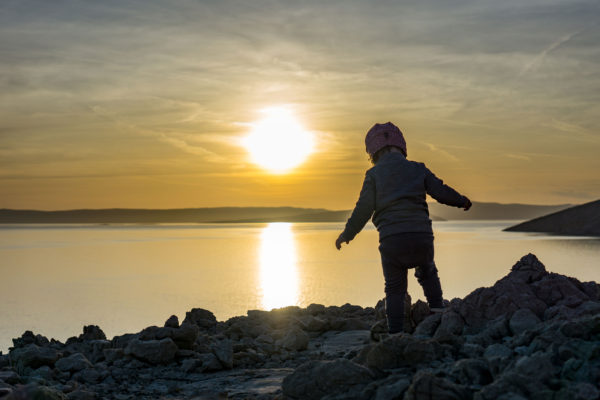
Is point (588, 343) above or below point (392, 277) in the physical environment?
below

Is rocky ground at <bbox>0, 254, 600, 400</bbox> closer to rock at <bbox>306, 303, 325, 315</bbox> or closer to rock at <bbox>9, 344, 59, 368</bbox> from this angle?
rock at <bbox>9, 344, 59, 368</bbox>

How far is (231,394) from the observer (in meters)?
5.86

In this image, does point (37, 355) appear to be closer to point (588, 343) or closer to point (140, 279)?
point (588, 343)

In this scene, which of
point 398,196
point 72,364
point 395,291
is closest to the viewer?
point 398,196

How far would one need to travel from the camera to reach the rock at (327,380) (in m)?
4.73

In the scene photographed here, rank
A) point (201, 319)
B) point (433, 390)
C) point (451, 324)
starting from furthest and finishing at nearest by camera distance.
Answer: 1. point (201, 319)
2. point (451, 324)
3. point (433, 390)

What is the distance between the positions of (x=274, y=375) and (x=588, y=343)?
345 centimetres

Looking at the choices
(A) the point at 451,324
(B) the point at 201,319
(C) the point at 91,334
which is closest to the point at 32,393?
(A) the point at 451,324

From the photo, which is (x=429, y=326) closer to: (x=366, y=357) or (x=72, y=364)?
(x=366, y=357)

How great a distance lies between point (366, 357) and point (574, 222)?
190ft

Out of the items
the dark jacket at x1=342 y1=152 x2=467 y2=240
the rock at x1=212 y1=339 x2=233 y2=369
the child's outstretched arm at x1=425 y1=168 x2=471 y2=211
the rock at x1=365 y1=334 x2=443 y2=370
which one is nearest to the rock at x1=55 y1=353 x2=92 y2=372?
the rock at x1=212 y1=339 x2=233 y2=369

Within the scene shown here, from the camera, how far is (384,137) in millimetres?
6734

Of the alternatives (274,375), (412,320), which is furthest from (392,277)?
(274,375)

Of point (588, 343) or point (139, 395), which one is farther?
point (139, 395)
